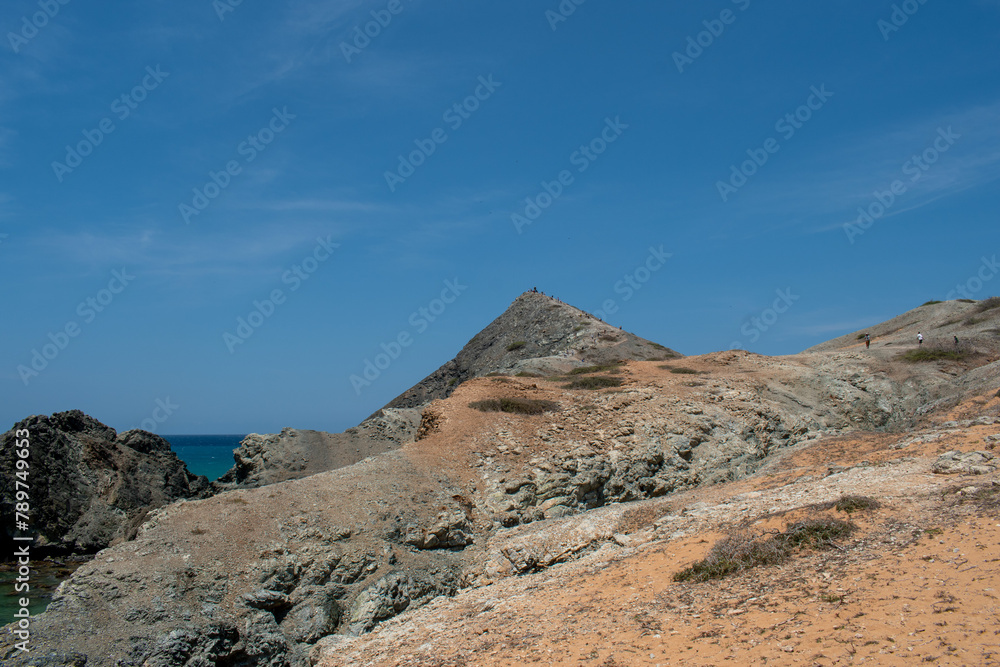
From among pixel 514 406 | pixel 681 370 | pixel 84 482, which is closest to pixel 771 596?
pixel 514 406

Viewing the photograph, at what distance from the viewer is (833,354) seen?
38562mm

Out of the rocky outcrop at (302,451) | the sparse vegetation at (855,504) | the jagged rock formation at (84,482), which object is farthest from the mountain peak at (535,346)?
the sparse vegetation at (855,504)

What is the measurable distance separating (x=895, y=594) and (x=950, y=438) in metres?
9.37

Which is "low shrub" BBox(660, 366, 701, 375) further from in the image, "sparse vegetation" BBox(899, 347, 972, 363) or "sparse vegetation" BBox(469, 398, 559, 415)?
"sparse vegetation" BBox(899, 347, 972, 363)

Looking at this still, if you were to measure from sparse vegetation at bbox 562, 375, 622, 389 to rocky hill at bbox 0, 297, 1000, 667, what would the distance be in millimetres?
3715

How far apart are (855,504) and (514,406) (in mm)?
14839

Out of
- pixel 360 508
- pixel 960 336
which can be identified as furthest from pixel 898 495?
pixel 960 336

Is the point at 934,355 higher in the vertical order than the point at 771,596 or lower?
higher

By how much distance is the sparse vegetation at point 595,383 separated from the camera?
30.9 meters

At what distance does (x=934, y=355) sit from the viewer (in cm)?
3494

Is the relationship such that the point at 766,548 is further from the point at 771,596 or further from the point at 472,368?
the point at 472,368

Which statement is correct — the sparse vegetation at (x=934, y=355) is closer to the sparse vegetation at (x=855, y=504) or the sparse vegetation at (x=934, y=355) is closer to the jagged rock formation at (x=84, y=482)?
the sparse vegetation at (x=855, y=504)

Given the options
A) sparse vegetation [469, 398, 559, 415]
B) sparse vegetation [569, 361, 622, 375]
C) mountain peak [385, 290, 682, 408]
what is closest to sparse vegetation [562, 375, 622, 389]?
sparse vegetation [569, 361, 622, 375]

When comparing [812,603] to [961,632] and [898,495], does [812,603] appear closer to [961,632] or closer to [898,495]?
[961,632]
